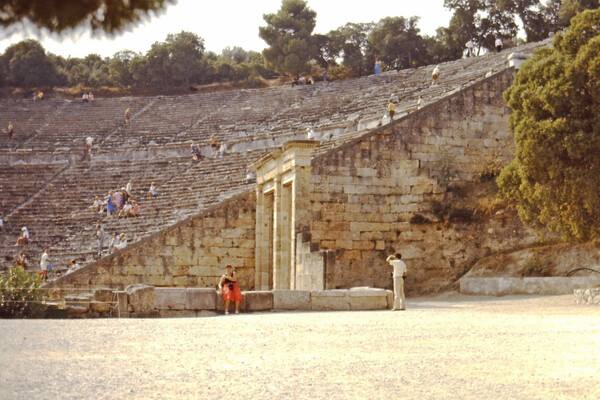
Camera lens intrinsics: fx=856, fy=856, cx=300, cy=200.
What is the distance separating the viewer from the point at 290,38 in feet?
170

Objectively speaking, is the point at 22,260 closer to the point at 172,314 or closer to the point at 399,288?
the point at 172,314

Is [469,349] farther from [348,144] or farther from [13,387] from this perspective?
[348,144]

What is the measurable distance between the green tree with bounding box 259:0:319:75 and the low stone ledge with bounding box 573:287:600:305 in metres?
37.6

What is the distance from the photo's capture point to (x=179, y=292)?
578 inches

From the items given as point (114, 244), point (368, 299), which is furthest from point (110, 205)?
point (368, 299)

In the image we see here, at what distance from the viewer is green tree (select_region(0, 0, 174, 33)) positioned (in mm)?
3531

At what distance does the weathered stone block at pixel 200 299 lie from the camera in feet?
48.5

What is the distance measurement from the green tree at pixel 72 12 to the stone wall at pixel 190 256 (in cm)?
1850

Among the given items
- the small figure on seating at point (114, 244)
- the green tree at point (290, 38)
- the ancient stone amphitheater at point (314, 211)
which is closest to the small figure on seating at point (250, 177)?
the ancient stone amphitheater at point (314, 211)

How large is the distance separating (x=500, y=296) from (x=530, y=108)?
150 inches

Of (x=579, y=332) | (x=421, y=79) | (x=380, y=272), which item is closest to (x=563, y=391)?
(x=579, y=332)

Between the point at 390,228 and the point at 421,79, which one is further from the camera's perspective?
the point at 421,79

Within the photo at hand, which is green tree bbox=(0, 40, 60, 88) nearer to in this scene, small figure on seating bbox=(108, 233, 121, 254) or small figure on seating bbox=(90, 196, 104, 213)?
small figure on seating bbox=(90, 196, 104, 213)

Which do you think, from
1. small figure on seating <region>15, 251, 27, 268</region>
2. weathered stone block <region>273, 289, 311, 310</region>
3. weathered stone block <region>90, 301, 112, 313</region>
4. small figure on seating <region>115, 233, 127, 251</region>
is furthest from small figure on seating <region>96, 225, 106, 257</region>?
weathered stone block <region>273, 289, 311, 310</region>
